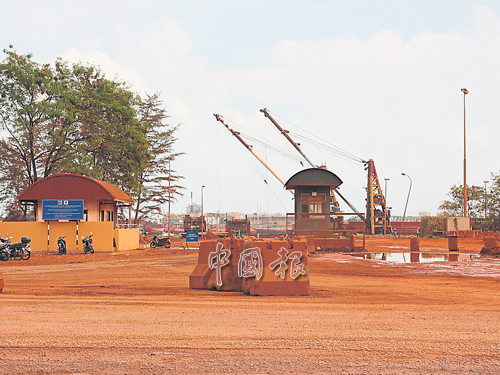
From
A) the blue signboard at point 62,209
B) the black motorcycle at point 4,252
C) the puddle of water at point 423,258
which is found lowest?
the puddle of water at point 423,258

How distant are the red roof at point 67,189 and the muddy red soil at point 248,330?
70.6 ft

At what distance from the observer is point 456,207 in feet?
258

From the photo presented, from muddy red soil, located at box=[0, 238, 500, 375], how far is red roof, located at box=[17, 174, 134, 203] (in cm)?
2151

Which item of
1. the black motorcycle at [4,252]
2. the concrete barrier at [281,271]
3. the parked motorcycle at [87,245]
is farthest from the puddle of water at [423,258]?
the black motorcycle at [4,252]

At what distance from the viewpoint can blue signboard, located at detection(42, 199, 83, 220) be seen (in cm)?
3331

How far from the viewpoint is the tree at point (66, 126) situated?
136 ft

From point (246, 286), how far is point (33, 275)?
1026 centimetres

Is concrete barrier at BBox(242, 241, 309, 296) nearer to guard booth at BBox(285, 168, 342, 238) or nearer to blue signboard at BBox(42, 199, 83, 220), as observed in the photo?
guard booth at BBox(285, 168, 342, 238)

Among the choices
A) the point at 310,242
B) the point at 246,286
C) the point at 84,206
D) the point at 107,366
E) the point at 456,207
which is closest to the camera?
the point at 107,366

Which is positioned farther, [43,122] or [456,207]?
[456,207]

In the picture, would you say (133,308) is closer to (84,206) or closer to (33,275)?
(33,275)

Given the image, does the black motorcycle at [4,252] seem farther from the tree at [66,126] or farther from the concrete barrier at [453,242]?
the concrete barrier at [453,242]

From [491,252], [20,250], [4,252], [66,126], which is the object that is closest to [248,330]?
[4,252]

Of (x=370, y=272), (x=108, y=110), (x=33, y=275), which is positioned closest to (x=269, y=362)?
(x=370, y=272)
